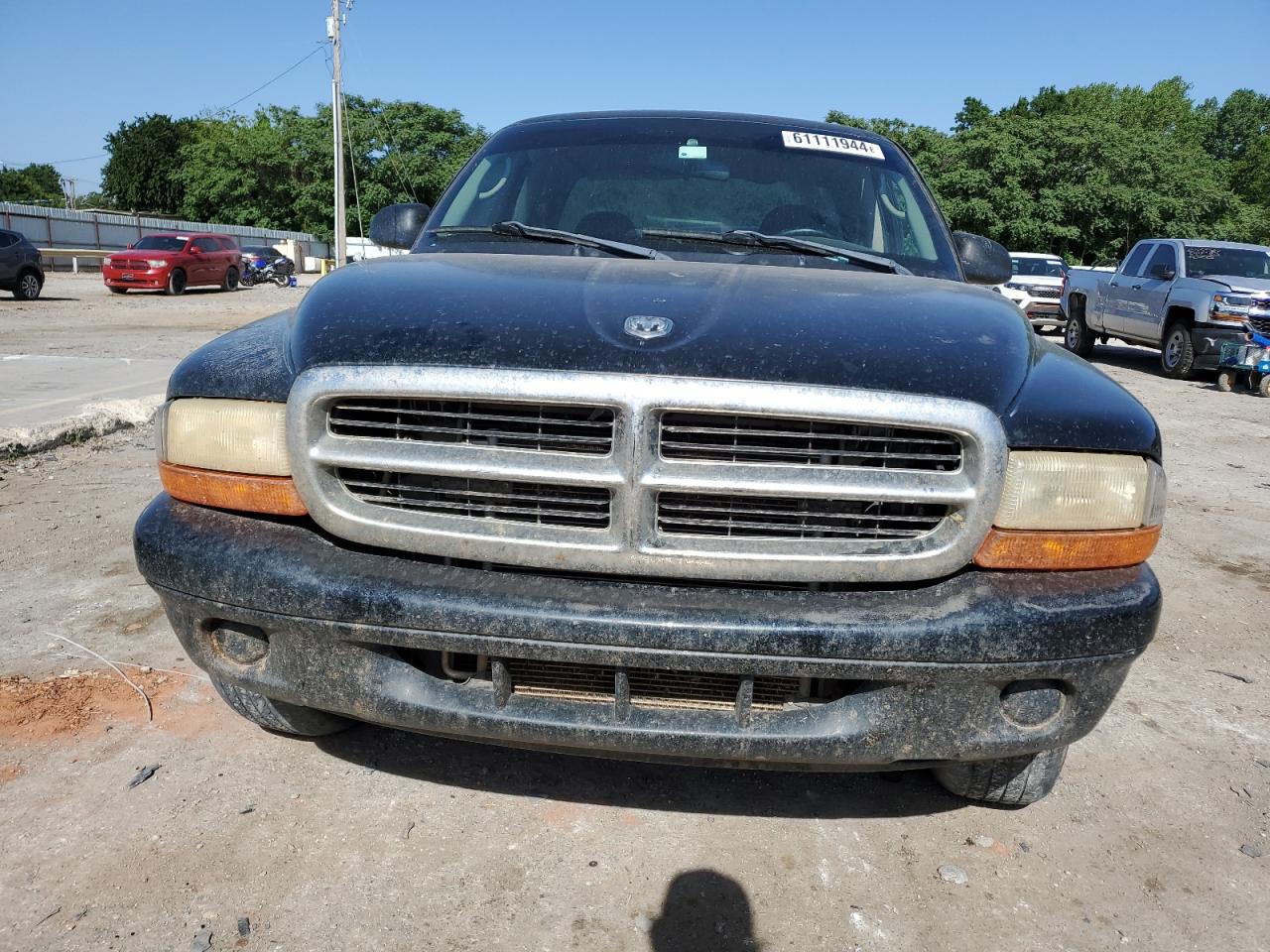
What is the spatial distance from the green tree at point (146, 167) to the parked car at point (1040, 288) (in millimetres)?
77428

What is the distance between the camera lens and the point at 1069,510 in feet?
6.68

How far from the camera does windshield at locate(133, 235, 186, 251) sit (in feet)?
82.6

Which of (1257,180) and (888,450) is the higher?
(1257,180)

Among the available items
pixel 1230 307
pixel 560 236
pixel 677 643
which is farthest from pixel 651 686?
pixel 1230 307

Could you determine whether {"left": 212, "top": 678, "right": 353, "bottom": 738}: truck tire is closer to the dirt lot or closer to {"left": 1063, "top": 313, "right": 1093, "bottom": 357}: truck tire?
the dirt lot

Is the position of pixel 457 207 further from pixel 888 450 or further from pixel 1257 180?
pixel 1257 180

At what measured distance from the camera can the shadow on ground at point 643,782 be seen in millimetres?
2586

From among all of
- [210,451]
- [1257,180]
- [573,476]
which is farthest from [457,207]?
[1257,180]

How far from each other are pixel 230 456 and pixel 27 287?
22635 millimetres

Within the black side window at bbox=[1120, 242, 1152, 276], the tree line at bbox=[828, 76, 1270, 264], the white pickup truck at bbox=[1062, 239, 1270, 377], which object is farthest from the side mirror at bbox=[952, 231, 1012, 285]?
the tree line at bbox=[828, 76, 1270, 264]

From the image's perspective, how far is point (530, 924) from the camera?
82.5 inches

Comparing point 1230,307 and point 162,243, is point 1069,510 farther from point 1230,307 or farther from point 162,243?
point 162,243

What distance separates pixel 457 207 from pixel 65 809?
223 centimetres

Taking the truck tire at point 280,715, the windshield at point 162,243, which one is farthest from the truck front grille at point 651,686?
the windshield at point 162,243
